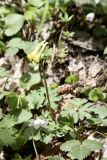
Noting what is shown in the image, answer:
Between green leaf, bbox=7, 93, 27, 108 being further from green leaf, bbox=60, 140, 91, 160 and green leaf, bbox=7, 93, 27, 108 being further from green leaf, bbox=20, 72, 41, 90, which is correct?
green leaf, bbox=60, 140, 91, 160

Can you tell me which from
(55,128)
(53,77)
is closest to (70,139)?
(55,128)

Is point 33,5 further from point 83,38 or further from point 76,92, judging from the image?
point 76,92

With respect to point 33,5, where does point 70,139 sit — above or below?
below

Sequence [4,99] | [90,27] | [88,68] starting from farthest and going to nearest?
[90,27]
[88,68]
[4,99]

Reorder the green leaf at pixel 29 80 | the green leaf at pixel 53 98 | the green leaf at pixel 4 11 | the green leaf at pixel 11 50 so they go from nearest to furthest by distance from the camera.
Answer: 1. the green leaf at pixel 53 98
2. the green leaf at pixel 29 80
3. the green leaf at pixel 11 50
4. the green leaf at pixel 4 11

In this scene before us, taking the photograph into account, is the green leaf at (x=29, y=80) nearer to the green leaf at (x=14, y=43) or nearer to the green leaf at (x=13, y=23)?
the green leaf at (x=14, y=43)

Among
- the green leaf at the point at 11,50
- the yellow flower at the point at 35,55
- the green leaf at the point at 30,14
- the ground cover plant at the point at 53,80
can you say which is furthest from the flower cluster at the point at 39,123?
the green leaf at the point at 30,14

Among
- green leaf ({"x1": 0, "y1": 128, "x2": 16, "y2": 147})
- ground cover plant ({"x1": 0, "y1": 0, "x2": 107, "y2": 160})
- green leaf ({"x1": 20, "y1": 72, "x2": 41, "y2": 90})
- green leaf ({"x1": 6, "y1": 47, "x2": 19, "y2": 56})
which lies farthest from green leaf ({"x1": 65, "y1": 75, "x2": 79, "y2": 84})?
green leaf ({"x1": 0, "y1": 128, "x2": 16, "y2": 147})
